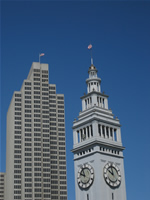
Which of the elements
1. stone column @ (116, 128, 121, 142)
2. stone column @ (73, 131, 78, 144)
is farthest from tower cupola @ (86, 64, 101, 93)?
stone column @ (116, 128, 121, 142)

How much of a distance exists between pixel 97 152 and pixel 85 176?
6.57 m

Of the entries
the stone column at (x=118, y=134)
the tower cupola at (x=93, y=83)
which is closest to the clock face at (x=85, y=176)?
the stone column at (x=118, y=134)

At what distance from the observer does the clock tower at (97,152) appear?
113 metres

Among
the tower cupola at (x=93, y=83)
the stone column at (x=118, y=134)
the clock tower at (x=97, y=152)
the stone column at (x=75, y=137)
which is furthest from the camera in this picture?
the tower cupola at (x=93, y=83)

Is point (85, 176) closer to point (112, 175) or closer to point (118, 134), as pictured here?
point (112, 175)

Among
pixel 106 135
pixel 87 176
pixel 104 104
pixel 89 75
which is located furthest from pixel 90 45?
pixel 87 176

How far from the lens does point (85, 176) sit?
116m

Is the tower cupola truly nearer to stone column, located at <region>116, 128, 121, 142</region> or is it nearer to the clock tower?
the clock tower

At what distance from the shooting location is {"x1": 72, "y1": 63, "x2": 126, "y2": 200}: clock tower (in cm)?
11294

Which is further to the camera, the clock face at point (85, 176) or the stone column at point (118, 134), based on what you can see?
the stone column at point (118, 134)

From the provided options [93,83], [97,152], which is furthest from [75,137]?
[93,83]

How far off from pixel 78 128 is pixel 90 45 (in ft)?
81.8

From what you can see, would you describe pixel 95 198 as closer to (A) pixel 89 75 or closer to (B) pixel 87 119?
(B) pixel 87 119

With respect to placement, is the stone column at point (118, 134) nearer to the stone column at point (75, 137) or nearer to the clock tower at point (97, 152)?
the clock tower at point (97, 152)
